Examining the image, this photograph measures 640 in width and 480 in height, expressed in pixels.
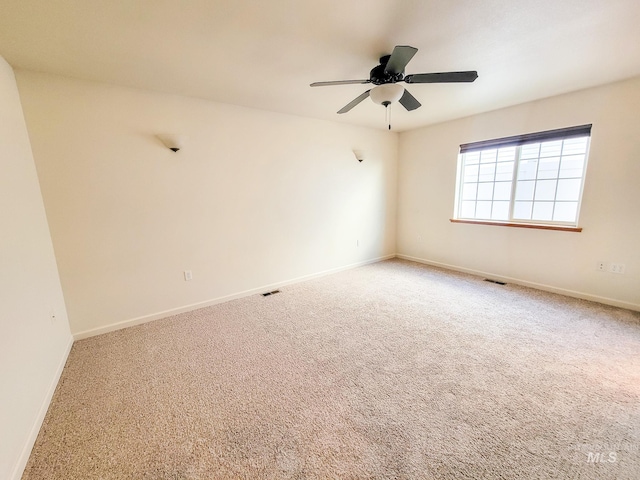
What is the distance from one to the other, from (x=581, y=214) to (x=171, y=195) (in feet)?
15.3

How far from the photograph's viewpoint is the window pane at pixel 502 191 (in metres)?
3.61

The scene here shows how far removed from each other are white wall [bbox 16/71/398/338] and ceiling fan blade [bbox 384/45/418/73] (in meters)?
1.86

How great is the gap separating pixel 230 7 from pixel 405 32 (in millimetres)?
1132

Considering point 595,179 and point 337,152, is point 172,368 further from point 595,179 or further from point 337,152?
point 595,179

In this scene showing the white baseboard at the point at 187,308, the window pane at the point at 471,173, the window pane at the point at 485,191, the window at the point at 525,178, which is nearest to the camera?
the white baseboard at the point at 187,308

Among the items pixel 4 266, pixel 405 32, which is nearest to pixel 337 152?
pixel 405 32

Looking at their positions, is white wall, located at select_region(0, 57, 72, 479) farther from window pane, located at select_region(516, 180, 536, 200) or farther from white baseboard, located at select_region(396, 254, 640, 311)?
window pane, located at select_region(516, 180, 536, 200)

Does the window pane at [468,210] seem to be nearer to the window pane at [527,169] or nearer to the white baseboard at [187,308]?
the window pane at [527,169]

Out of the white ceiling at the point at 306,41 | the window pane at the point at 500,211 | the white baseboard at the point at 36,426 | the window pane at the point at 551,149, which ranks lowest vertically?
the white baseboard at the point at 36,426

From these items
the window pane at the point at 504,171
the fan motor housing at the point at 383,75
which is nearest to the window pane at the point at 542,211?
the window pane at the point at 504,171

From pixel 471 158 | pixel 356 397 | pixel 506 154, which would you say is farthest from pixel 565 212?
pixel 356 397

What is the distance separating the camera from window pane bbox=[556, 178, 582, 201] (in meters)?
3.02

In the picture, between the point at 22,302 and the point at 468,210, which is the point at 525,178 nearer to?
the point at 468,210

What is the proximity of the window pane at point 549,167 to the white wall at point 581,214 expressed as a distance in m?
0.32
